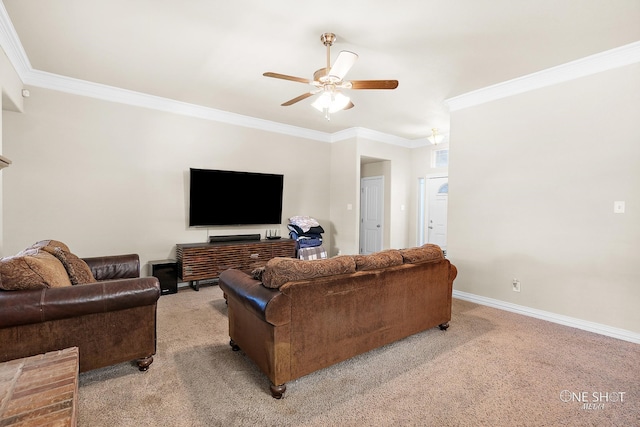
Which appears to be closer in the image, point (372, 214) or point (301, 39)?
point (301, 39)

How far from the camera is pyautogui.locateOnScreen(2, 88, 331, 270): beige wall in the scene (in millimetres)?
3629

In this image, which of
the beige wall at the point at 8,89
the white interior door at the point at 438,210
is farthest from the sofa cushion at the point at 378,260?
the white interior door at the point at 438,210

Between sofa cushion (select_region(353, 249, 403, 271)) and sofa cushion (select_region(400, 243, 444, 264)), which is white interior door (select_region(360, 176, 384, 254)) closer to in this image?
sofa cushion (select_region(400, 243, 444, 264))

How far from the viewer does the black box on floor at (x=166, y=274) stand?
4164 millimetres

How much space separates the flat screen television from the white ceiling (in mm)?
1322

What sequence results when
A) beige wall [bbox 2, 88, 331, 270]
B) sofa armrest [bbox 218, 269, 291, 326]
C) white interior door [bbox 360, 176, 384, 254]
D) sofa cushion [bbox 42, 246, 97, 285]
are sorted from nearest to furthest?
1. sofa armrest [bbox 218, 269, 291, 326]
2. sofa cushion [bbox 42, 246, 97, 285]
3. beige wall [bbox 2, 88, 331, 270]
4. white interior door [bbox 360, 176, 384, 254]

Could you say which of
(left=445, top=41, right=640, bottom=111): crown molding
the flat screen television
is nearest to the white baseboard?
(left=445, top=41, right=640, bottom=111): crown molding

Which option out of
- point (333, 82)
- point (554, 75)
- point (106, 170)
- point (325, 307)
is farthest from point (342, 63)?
point (106, 170)

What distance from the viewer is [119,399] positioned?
1.97 metres

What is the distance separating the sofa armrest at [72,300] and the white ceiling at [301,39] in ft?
7.10

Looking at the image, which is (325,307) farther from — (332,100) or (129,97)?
(129,97)

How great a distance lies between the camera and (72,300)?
6.38 feet

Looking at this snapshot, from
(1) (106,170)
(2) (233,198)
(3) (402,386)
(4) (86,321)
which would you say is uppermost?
(1) (106,170)

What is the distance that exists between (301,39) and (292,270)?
7.00ft
